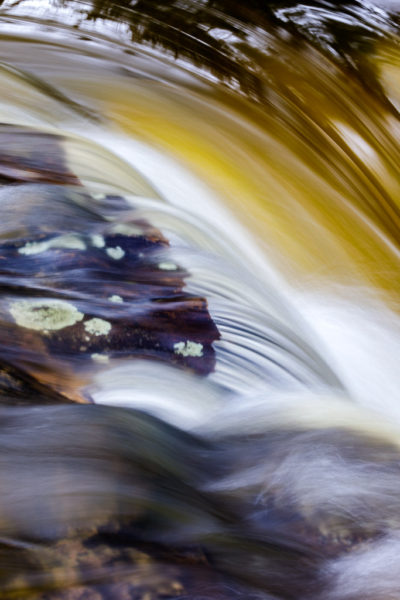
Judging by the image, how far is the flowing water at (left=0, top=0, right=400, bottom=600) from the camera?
0.84 metres

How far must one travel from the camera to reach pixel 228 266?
1197mm

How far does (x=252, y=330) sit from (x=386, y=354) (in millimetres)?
269

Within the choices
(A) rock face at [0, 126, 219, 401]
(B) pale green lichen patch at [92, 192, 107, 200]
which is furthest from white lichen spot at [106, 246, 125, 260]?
(B) pale green lichen patch at [92, 192, 107, 200]

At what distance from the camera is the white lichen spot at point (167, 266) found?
1147mm

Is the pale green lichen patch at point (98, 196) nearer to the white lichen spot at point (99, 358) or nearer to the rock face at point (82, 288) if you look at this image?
the rock face at point (82, 288)

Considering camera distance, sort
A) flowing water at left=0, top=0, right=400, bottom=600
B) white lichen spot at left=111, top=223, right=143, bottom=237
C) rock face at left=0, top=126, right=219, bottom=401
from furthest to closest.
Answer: white lichen spot at left=111, top=223, right=143, bottom=237 < rock face at left=0, top=126, right=219, bottom=401 < flowing water at left=0, top=0, right=400, bottom=600

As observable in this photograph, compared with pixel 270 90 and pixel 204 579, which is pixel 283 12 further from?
pixel 204 579

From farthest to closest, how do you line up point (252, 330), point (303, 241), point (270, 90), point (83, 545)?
point (270, 90)
point (303, 241)
point (252, 330)
point (83, 545)

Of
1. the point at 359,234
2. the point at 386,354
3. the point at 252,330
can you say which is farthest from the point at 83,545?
the point at 359,234

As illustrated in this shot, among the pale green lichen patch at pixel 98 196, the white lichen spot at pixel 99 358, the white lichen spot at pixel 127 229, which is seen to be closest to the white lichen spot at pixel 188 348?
the white lichen spot at pixel 99 358

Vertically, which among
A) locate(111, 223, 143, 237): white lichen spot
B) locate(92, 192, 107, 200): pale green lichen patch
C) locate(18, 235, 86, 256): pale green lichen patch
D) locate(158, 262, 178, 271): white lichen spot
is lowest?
locate(18, 235, 86, 256): pale green lichen patch

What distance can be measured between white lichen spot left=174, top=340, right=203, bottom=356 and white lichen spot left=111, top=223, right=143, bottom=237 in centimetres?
23

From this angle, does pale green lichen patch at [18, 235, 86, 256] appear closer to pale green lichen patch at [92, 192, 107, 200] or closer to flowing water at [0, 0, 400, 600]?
flowing water at [0, 0, 400, 600]

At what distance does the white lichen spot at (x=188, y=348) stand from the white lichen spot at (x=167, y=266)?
14 cm
